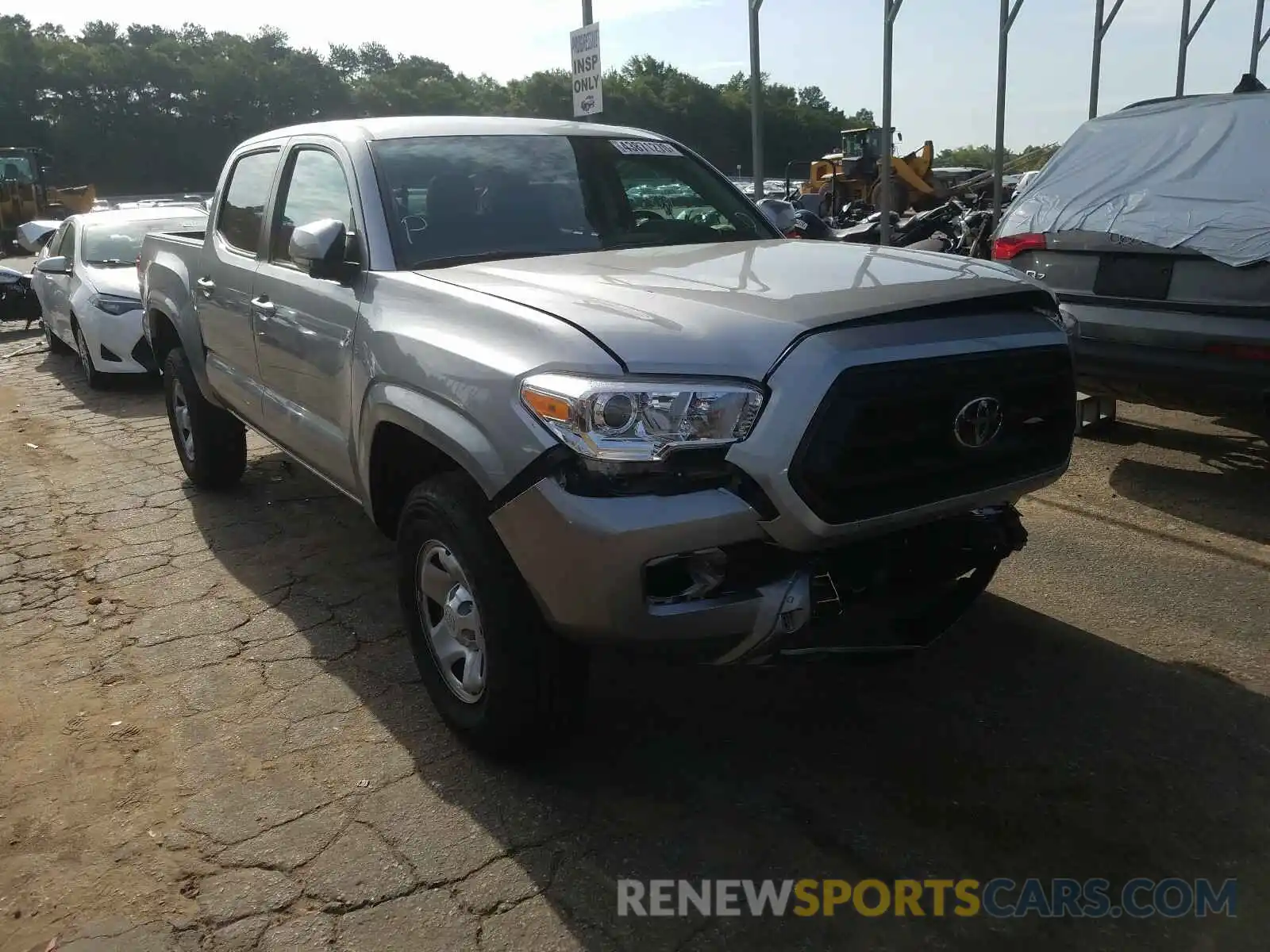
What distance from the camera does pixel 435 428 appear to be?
2.79 metres

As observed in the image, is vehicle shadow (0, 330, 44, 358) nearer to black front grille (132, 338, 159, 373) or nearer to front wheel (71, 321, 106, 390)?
front wheel (71, 321, 106, 390)

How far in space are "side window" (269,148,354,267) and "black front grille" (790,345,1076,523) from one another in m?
2.03

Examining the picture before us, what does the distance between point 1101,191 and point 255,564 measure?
463 centimetres

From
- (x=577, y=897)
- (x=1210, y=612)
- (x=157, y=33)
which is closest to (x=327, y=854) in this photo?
(x=577, y=897)

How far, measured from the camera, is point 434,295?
3016mm

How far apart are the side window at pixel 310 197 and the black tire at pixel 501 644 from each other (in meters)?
1.28

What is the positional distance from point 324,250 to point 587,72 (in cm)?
720

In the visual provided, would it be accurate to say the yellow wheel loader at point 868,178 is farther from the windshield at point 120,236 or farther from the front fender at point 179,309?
the front fender at point 179,309

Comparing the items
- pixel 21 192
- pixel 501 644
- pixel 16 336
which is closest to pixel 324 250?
pixel 501 644

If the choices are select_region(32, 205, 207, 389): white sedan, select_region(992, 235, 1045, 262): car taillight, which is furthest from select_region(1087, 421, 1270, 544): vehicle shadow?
select_region(32, 205, 207, 389): white sedan

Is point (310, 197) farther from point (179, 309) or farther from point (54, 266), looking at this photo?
point (54, 266)

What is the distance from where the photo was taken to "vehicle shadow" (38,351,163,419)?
8477 millimetres

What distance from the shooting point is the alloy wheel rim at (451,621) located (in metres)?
2.93

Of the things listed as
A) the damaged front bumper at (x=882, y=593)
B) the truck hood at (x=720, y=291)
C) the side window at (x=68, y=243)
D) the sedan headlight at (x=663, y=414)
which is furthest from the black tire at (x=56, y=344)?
the damaged front bumper at (x=882, y=593)
